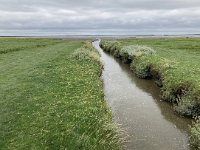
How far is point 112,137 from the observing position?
1518 cm

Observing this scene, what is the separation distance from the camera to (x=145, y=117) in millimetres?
21891

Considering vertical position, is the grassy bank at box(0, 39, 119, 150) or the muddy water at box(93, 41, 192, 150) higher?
the grassy bank at box(0, 39, 119, 150)

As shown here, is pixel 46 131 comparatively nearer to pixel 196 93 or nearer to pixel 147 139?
pixel 147 139

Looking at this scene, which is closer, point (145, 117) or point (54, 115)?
point (54, 115)

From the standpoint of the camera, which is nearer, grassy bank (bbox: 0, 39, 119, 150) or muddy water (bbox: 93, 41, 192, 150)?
grassy bank (bbox: 0, 39, 119, 150)

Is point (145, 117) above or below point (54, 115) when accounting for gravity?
below

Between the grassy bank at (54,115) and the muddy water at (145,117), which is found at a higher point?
the grassy bank at (54,115)

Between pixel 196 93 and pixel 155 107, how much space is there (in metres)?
3.98

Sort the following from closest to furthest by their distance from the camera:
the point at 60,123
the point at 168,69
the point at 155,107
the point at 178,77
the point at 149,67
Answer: the point at 60,123 < the point at 155,107 < the point at 178,77 < the point at 168,69 < the point at 149,67

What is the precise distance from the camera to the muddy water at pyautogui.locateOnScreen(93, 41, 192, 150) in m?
17.3

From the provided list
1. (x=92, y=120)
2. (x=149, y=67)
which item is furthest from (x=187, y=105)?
(x=149, y=67)

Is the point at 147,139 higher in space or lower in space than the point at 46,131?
lower

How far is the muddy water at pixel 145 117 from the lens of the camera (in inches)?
682

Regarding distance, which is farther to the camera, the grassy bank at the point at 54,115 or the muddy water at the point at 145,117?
the muddy water at the point at 145,117
